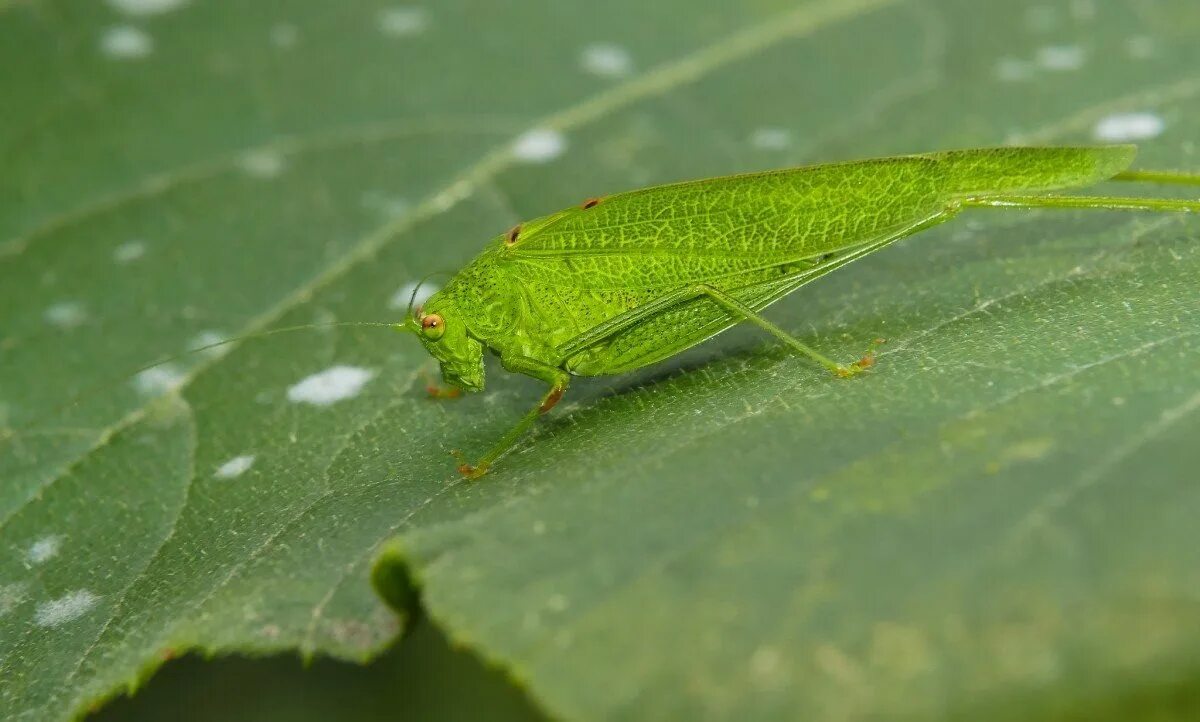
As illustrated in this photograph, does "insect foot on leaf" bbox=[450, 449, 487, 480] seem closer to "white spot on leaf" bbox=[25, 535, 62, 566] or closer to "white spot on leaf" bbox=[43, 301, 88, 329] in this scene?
"white spot on leaf" bbox=[25, 535, 62, 566]

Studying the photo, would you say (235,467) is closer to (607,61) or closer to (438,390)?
(438,390)

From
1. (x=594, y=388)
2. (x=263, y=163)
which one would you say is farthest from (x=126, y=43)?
(x=594, y=388)

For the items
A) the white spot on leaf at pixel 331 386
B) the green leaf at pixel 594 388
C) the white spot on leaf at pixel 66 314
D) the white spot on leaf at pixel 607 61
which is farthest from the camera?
the white spot on leaf at pixel 607 61

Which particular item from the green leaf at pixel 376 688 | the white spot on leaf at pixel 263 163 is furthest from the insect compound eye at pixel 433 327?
the green leaf at pixel 376 688

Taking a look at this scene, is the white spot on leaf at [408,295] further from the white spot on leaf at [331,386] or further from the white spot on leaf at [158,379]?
the white spot on leaf at [158,379]

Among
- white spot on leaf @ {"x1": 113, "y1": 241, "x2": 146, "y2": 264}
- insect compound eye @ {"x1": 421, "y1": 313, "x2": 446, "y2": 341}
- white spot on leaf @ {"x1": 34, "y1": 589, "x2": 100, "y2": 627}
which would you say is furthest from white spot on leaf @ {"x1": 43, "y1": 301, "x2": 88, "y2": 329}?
insect compound eye @ {"x1": 421, "y1": 313, "x2": 446, "y2": 341}

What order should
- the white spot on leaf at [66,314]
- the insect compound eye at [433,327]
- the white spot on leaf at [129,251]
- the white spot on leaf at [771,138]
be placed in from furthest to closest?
the white spot on leaf at [771,138]
the white spot on leaf at [129,251]
the white spot on leaf at [66,314]
the insect compound eye at [433,327]
